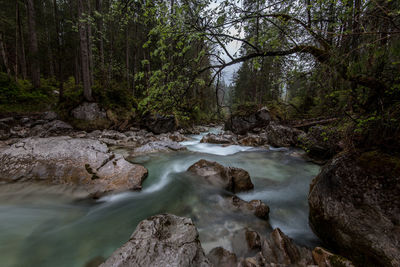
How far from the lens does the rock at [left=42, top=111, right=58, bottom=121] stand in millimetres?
10500

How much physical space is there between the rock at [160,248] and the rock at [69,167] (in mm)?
2668

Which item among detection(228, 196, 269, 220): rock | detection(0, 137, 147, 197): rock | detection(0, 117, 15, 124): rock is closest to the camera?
detection(228, 196, 269, 220): rock

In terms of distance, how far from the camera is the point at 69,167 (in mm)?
4328

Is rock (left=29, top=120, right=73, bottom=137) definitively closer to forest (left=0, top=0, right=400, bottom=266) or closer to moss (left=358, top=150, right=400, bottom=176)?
forest (left=0, top=0, right=400, bottom=266)

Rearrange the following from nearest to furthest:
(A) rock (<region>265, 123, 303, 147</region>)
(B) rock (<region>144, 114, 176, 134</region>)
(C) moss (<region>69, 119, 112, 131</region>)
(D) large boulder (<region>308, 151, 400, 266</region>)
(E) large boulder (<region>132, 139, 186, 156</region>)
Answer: (D) large boulder (<region>308, 151, 400, 266</region>), (E) large boulder (<region>132, 139, 186, 156</region>), (A) rock (<region>265, 123, 303, 147</region>), (C) moss (<region>69, 119, 112, 131</region>), (B) rock (<region>144, 114, 176, 134</region>)

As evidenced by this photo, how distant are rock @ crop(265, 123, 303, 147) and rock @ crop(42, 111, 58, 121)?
1433cm

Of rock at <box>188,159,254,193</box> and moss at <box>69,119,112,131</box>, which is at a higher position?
moss at <box>69,119,112,131</box>

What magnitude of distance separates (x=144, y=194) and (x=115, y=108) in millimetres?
10524

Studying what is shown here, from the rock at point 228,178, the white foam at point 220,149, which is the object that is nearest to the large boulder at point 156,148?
the white foam at point 220,149

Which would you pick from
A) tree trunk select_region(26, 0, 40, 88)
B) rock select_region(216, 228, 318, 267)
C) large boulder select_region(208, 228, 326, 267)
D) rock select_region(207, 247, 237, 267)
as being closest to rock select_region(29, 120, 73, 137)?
tree trunk select_region(26, 0, 40, 88)

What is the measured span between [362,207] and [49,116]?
1502 cm

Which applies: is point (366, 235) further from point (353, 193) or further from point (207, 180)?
point (207, 180)

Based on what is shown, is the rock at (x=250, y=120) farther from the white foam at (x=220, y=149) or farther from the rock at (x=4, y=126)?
the rock at (x=4, y=126)

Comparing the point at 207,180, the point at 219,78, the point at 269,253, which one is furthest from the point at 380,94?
the point at 207,180
